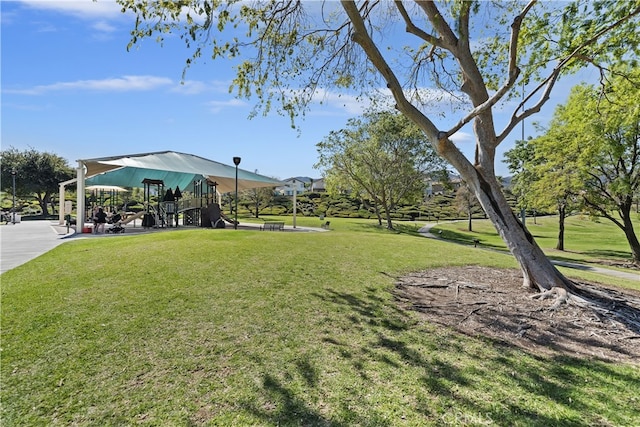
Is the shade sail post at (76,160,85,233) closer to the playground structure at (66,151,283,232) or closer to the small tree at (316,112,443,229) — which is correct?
the playground structure at (66,151,283,232)

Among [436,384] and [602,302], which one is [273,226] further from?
[436,384]

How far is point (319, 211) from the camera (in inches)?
1815

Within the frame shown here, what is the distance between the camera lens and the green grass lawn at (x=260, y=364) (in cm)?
278

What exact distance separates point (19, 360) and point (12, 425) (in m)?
1.19

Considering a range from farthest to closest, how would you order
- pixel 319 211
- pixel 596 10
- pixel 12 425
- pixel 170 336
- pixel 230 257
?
pixel 319 211 → pixel 230 257 → pixel 596 10 → pixel 170 336 → pixel 12 425

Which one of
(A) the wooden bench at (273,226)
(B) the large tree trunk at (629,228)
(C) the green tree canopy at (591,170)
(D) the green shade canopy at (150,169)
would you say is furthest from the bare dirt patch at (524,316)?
(D) the green shade canopy at (150,169)

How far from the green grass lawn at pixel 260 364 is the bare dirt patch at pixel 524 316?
0.37 m

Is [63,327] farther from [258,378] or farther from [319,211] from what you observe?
[319,211]

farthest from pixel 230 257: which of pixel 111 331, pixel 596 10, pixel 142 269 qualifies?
pixel 596 10

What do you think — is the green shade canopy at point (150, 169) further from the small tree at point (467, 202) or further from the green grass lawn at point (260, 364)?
the small tree at point (467, 202)

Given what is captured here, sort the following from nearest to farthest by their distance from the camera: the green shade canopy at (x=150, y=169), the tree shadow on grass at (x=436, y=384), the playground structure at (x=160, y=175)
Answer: the tree shadow on grass at (x=436, y=384), the playground structure at (x=160, y=175), the green shade canopy at (x=150, y=169)

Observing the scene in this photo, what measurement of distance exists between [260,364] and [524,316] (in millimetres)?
4002

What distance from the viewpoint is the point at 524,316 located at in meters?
5.10

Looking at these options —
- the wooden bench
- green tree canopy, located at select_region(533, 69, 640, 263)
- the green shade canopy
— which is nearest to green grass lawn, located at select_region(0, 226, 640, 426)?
the green shade canopy
